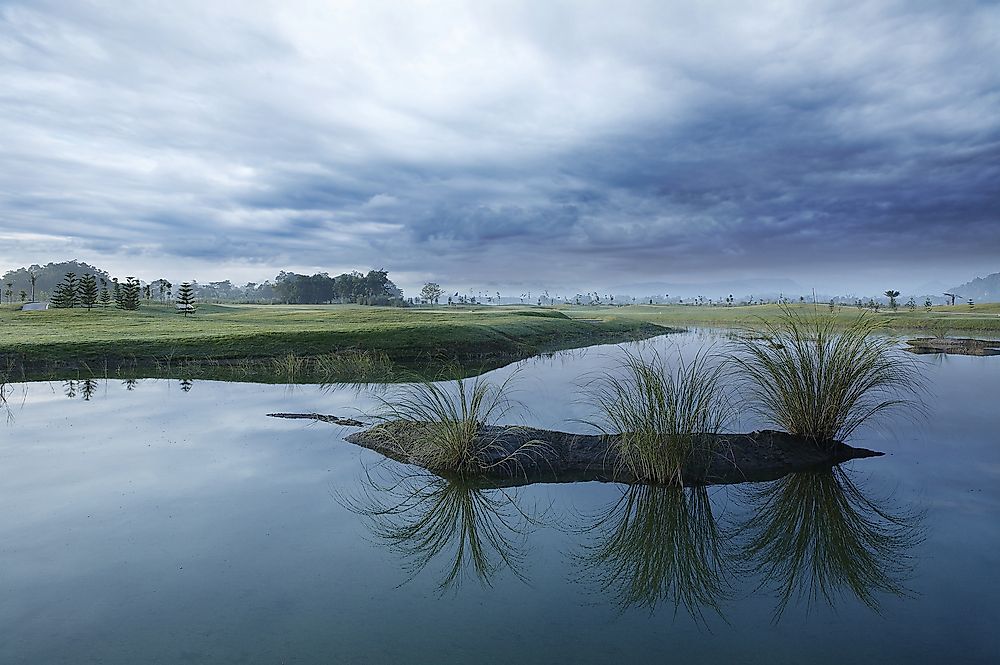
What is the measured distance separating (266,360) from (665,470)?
756 inches

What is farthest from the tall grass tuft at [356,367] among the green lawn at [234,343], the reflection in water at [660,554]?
the reflection in water at [660,554]

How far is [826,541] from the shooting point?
7055mm

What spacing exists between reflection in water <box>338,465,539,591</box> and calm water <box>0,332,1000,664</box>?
0.12 ft

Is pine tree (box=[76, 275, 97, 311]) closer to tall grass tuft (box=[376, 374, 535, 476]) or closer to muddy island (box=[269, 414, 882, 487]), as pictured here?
muddy island (box=[269, 414, 882, 487])

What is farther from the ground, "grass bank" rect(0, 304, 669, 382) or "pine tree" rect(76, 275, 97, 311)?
"pine tree" rect(76, 275, 97, 311)

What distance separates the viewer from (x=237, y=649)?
4.79m

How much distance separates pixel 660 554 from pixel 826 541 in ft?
6.43

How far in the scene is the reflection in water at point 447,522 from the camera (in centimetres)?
648

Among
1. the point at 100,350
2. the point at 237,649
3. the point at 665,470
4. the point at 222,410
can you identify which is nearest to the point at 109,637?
the point at 237,649

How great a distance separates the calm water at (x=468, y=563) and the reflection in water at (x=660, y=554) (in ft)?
0.10

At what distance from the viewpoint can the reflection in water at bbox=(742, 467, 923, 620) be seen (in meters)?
5.94


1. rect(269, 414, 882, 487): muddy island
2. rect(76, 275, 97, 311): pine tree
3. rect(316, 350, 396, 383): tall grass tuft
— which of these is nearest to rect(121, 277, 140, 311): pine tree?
rect(76, 275, 97, 311): pine tree

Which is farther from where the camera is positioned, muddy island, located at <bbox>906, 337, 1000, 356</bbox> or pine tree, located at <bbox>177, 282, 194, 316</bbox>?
pine tree, located at <bbox>177, 282, 194, 316</bbox>

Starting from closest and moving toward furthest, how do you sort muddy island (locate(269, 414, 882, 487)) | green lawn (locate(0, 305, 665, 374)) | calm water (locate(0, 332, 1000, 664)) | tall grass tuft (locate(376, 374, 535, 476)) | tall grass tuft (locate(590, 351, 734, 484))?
1. calm water (locate(0, 332, 1000, 664))
2. tall grass tuft (locate(590, 351, 734, 484))
3. muddy island (locate(269, 414, 882, 487))
4. tall grass tuft (locate(376, 374, 535, 476))
5. green lawn (locate(0, 305, 665, 374))
